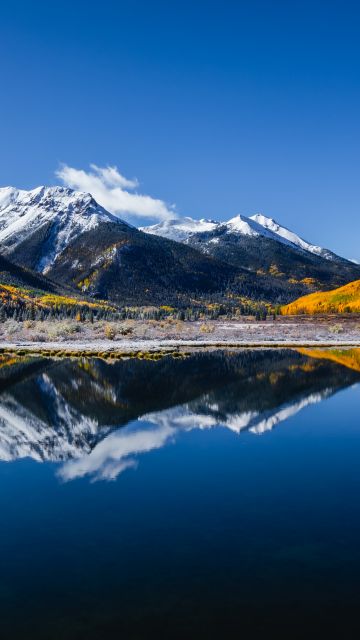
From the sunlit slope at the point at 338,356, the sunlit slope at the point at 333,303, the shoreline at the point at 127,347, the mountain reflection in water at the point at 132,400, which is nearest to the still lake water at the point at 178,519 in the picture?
the mountain reflection in water at the point at 132,400

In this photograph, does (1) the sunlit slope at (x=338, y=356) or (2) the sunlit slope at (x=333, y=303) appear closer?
(1) the sunlit slope at (x=338, y=356)

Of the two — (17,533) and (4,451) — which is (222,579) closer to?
(17,533)

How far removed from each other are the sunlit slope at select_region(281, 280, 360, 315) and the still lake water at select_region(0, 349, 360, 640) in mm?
74185

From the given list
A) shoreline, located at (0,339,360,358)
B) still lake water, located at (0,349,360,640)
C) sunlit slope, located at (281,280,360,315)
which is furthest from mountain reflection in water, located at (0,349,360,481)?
sunlit slope, located at (281,280,360,315)

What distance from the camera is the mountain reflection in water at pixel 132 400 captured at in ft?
55.5

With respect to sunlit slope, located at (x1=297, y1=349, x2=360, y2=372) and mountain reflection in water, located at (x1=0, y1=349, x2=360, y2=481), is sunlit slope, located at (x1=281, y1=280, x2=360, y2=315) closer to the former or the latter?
sunlit slope, located at (x1=297, y1=349, x2=360, y2=372)

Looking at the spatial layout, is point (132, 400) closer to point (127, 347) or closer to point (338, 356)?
point (338, 356)

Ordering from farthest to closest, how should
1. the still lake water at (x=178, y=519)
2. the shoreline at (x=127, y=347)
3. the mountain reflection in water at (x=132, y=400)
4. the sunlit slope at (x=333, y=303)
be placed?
the sunlit slope at (x=333, y=303), the shoreline at (x=127, y=347), the mountain reflection in water at (x=132, y=400), the still lake water at (x=178, y=519)

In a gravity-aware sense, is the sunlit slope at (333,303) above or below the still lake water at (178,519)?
above

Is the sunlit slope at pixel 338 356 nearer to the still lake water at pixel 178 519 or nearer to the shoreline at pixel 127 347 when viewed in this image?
the shoreline at pixel 127 347

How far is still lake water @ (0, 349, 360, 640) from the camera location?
740 cm

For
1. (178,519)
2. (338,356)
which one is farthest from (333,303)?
(178,519)

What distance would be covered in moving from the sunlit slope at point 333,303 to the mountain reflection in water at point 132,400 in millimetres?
53422

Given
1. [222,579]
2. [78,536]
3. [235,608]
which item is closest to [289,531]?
[222,579]
